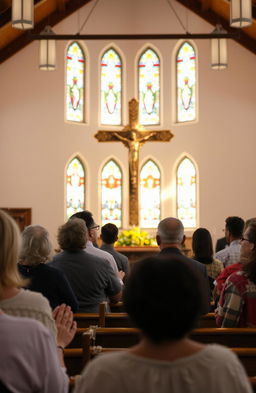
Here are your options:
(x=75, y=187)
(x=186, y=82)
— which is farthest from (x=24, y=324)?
(x=186, y=82)

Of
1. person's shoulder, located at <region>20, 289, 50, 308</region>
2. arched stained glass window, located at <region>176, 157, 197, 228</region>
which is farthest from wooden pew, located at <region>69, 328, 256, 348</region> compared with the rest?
arched stained glass window, located at <region>176, 157, 197, 228</region>

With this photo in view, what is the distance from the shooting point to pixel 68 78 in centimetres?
1395

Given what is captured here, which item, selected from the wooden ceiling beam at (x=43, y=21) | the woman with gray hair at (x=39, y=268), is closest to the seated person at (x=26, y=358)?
the woman with gray hair at (x=39, y=268)

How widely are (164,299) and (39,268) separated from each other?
6.11 ft

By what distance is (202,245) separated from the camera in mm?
4906

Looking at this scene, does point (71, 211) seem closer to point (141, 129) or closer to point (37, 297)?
point (141, 129)

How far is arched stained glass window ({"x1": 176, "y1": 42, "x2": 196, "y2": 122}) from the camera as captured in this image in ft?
46.0

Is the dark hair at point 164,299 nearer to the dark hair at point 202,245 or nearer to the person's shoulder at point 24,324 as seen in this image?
the person's shoulder at point 24,324

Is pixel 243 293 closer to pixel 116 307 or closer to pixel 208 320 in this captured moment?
pixel 208 320

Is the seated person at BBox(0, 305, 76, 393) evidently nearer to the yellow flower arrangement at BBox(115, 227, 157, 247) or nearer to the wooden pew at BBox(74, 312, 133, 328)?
the wooden pew at BBox(74, 312, 133, 328)

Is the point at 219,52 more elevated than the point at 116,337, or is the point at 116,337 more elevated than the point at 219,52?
the point at 219,52

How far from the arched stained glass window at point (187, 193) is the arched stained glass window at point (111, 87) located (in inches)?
68.8

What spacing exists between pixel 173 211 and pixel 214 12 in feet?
13.6

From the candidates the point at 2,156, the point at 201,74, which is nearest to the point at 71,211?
the point at 2,156
